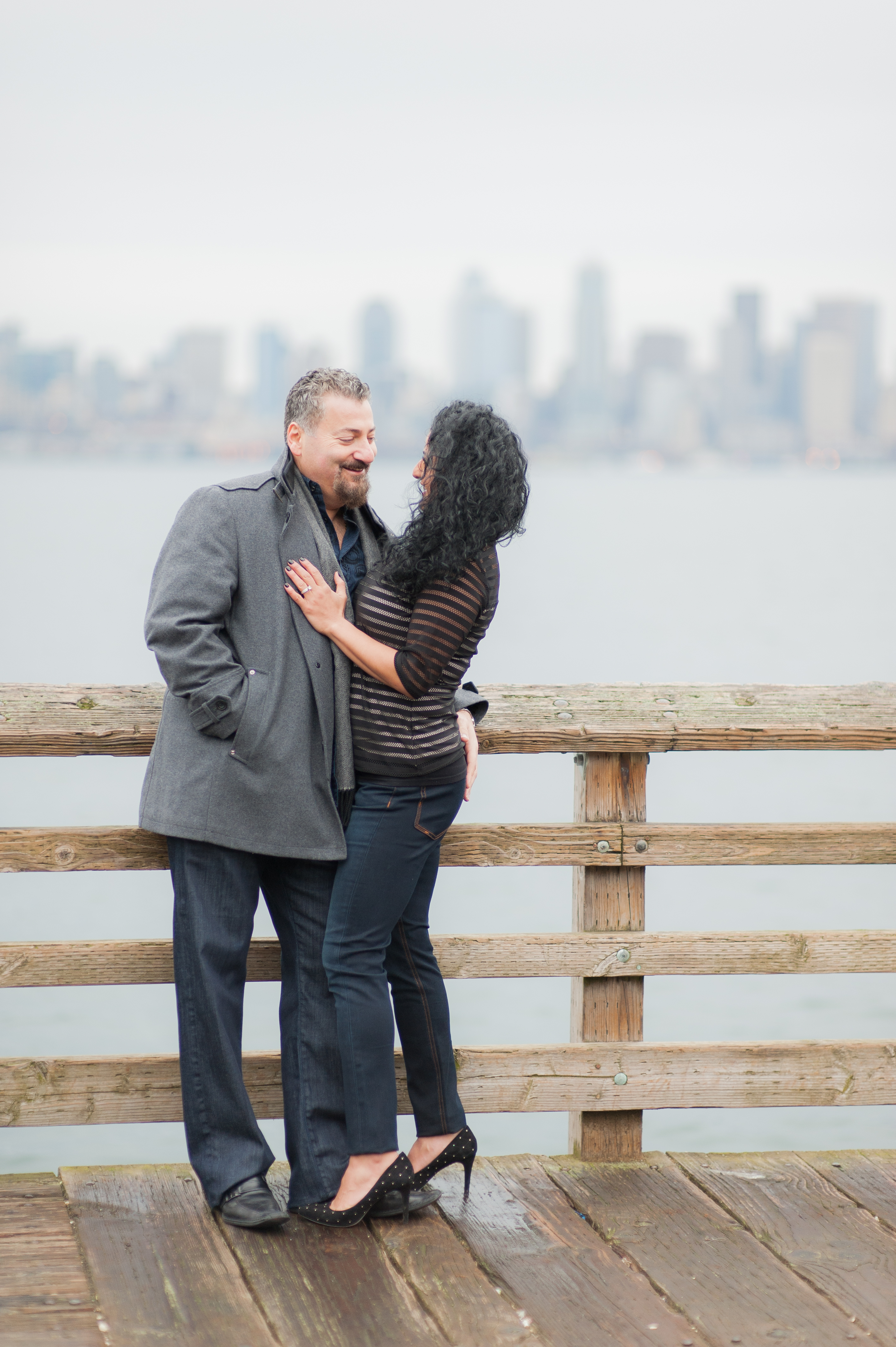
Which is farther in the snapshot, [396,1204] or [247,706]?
[396,1204]

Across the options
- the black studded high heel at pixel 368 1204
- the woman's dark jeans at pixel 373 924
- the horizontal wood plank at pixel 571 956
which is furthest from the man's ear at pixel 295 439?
the black studded high heel at pixel 368 1204

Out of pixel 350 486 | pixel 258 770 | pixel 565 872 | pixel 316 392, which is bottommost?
pixel 565 872

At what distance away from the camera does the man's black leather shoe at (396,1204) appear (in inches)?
118

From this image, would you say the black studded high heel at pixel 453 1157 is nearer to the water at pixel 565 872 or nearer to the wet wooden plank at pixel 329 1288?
the wet wooden plank at pixel 329 1288

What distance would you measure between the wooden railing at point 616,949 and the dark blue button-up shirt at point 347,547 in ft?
1.31

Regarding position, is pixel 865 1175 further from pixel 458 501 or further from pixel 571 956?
pixel 458 501

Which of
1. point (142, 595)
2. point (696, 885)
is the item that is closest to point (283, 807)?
point (696, 885)

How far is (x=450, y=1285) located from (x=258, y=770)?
104cm

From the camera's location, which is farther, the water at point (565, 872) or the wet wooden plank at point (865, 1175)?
the water at point (565, 872)

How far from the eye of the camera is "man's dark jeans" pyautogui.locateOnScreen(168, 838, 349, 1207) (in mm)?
2949

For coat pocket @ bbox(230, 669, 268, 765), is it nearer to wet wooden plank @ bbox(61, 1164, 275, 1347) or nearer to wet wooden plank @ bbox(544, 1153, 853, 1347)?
wet wooden plank @ bbox(61, 1164, 275, 1347)

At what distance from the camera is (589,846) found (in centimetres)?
324

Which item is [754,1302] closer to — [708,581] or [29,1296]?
[29,1296]

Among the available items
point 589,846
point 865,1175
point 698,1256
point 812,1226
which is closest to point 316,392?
point 589,846
